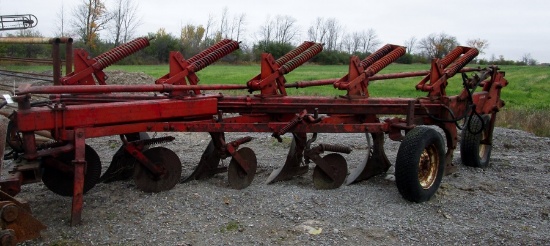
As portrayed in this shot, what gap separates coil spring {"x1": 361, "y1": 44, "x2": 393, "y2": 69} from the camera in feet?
22.3

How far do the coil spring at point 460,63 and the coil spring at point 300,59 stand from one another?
173cm

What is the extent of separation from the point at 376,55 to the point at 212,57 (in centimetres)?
209

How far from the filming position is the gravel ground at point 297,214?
15.3ft

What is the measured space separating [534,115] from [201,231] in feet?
38.9

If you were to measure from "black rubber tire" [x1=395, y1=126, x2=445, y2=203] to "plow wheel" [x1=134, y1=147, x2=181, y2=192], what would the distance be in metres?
2.38

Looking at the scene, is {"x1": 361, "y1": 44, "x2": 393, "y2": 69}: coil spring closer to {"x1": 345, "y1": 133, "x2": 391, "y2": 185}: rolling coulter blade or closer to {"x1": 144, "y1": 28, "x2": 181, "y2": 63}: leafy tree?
{"x1": 345, "y1": 133, "x2": 391, "y2": 185}: rolling coulter blade

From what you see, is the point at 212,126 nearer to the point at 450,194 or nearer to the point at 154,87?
the point at 154,87

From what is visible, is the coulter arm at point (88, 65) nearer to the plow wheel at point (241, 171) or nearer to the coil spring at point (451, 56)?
the plow wheel at point (241, 171)

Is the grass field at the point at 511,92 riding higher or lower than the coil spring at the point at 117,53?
lower

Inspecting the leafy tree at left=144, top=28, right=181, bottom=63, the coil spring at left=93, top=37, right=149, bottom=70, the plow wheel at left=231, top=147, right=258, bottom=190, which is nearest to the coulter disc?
the plow wheel at left=231, top=147, right=258, bottom=190

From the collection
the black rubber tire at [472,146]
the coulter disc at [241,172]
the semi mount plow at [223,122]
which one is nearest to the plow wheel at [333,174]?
the semi mount plow at [223,122]

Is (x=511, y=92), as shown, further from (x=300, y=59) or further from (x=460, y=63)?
(x=300, y=59)

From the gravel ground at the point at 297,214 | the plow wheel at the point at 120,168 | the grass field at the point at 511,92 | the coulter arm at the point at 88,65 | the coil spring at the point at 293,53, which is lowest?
the gravel ground at the point at 297,214

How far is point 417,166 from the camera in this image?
227 inches
